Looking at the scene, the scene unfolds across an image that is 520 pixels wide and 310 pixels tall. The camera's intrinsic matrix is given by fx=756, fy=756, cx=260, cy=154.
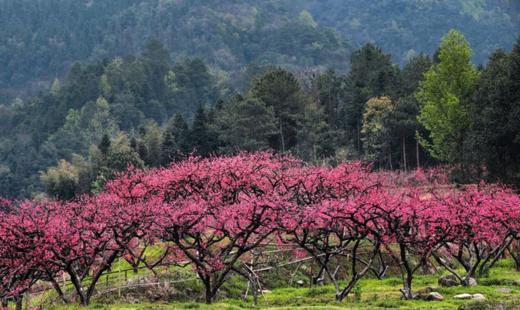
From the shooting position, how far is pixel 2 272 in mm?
34719

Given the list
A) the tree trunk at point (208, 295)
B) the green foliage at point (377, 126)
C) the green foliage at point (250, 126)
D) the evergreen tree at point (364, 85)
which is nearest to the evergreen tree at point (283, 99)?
the green foliage at point (250, 126)

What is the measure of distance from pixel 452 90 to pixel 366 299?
35540mm

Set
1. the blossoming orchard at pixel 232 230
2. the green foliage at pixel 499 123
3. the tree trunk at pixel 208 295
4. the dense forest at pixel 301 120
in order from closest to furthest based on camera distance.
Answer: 1. the blossoming orchard at pixel 232 230
2. the tree trunk at pixel 208 295
3. the green foliage at pixel 499 123
4. the dense forest at pixel 301 120

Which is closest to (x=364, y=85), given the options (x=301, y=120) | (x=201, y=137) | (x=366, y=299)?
(x=301, y=120)

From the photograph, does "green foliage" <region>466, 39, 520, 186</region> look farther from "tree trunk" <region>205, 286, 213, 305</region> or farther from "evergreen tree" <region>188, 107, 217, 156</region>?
"evergreen tree" <region>188, 107, 217, 156</region>

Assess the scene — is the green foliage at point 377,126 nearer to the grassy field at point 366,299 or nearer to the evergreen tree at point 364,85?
the evergreen tree at point 364,85

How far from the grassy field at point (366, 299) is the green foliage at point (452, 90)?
81.1 ft

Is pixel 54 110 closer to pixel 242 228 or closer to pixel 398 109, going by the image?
pixel 398 109

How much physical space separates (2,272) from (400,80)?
7178 cm

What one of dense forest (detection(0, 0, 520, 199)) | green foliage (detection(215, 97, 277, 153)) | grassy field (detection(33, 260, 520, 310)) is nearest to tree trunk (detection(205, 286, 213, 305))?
grassy field (detection(33, 260, 520, 310))

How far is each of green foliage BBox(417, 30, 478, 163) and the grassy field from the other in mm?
24722

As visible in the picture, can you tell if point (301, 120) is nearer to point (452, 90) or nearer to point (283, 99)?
point (283, 99)

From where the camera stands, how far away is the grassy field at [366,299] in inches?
1172

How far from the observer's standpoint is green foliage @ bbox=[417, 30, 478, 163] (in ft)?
209
